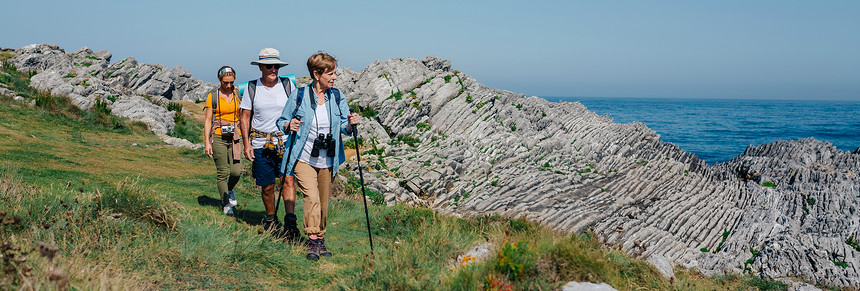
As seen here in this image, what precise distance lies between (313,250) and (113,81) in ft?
104

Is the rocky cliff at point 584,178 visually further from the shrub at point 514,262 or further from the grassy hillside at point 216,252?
the shrub at point 514,262

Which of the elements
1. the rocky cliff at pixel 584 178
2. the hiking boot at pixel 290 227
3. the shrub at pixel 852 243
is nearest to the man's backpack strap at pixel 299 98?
the hiking boot at pixel 290 227

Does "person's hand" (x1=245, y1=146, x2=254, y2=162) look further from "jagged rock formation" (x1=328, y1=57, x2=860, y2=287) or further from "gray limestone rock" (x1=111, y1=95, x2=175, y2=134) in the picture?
"gray limestone rock" (x1=111, y1=95, x2=175, y2=134)

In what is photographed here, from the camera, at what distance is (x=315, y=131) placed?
18.2 ft

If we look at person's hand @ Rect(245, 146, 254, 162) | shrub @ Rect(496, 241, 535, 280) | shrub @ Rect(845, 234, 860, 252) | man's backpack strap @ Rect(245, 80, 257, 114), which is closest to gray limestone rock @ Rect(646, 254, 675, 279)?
shrub @ Rect(496, 241, 535, 280)

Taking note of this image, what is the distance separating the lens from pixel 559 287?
444 cm

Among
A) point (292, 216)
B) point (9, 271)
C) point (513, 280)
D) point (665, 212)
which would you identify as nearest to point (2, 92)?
point (292, 216)

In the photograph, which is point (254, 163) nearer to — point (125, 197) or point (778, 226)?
point (125, 197)

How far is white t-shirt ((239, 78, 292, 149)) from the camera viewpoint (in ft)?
20.2

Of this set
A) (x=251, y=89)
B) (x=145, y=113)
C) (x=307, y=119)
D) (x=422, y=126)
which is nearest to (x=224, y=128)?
(x=251, y=89)

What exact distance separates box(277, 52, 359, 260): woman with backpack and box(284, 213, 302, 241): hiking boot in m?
0.56

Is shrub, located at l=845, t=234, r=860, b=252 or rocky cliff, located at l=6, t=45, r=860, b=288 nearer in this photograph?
rocky cliff, located at l=6, t=45, r=860, b=288

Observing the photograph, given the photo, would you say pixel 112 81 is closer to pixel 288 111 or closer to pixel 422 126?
pixel 422 126

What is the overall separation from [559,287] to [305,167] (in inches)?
112
